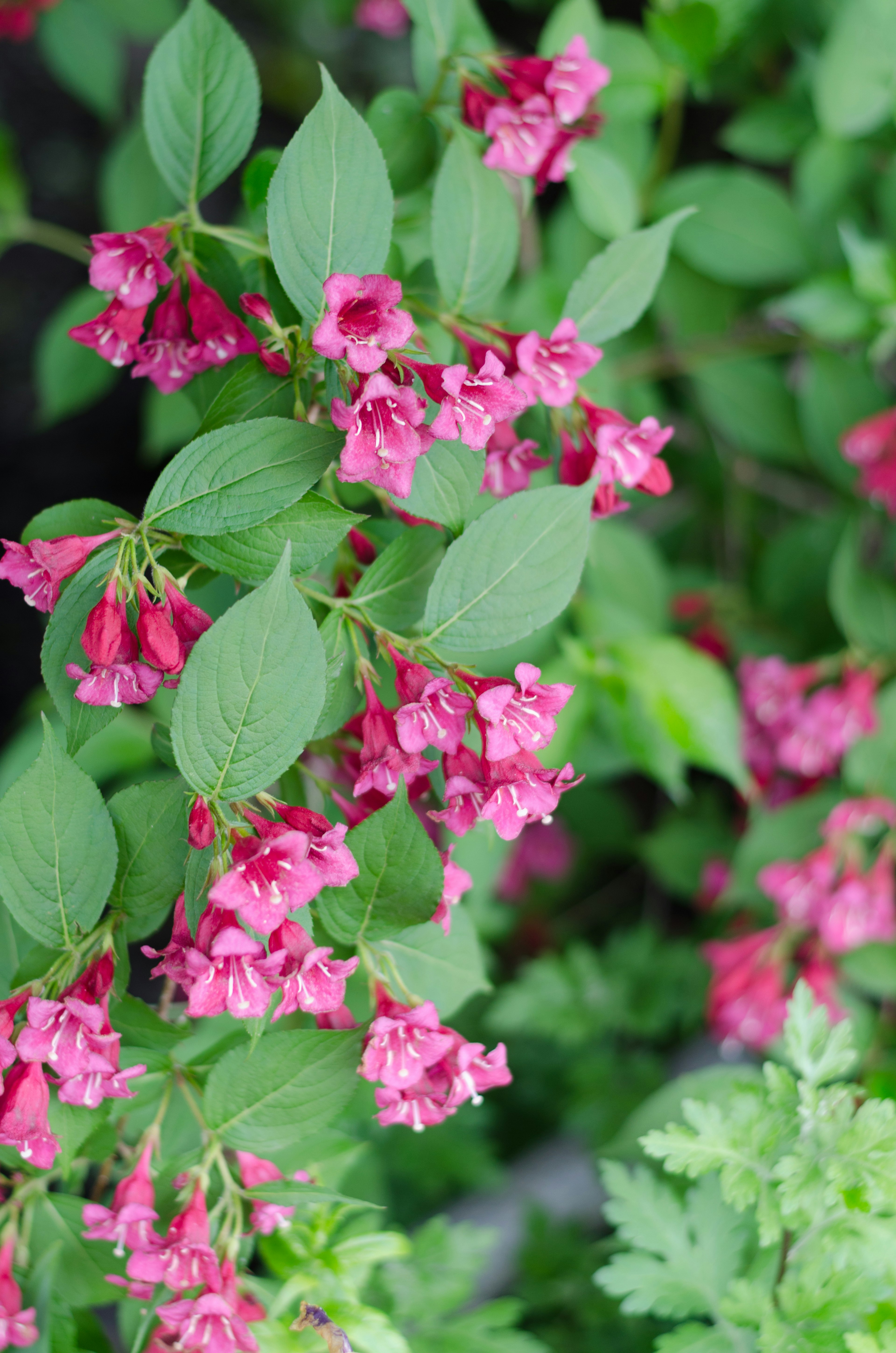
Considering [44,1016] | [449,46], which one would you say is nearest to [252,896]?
[44,1016]

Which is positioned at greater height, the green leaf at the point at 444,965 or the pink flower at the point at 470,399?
the pink flower at the point at 470,399

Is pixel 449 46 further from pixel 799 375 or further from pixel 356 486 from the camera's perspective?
pixel 799 375

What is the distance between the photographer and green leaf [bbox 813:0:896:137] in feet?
3.57

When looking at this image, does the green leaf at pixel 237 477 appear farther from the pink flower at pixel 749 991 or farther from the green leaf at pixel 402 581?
the pink flower at pixel 749 991

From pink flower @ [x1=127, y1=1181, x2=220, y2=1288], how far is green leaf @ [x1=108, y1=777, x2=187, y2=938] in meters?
0.19

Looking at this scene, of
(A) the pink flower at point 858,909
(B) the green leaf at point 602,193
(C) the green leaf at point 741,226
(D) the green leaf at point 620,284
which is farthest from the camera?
(C) the green leaf at point 741,226

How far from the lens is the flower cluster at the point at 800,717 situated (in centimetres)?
115

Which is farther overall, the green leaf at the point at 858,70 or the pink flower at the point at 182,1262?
the green leaf at the point at 858,70

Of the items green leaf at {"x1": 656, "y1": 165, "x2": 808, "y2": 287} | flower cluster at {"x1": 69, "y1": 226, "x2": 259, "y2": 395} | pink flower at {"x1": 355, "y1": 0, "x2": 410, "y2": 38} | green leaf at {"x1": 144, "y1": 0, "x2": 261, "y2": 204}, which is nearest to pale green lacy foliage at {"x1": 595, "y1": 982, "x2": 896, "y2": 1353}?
flower cluster at {"x1": 69, "y1": 226, "x2": 259, "y2": 395}

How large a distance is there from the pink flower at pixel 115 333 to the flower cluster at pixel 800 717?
854 mm

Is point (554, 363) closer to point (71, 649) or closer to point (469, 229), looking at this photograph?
point (469, 229)

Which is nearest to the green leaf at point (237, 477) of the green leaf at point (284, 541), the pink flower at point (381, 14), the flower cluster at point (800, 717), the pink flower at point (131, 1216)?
the green leaf at point (284, 541)

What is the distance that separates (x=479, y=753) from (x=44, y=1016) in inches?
11.0

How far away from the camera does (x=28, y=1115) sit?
543mm
